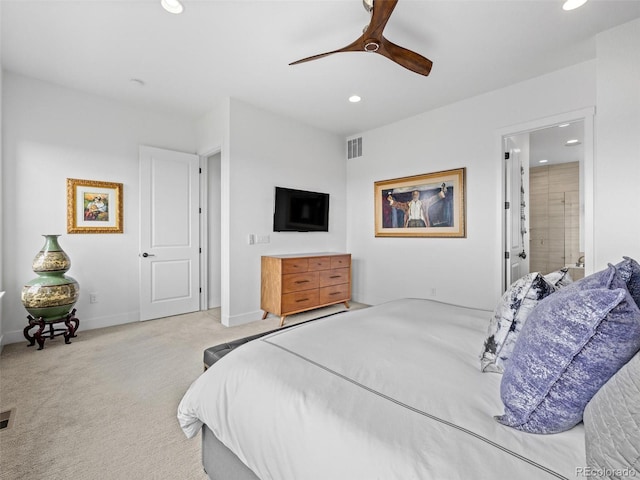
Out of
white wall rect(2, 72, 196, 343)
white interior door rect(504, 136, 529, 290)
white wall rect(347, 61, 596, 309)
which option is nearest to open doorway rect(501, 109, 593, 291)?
white interior door rect(504, 136, 529, 290)

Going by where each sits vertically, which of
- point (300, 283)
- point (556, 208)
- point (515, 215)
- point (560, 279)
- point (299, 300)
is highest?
point (556, 208)

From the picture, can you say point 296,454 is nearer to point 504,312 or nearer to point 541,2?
point 504,312

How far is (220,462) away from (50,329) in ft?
9.99

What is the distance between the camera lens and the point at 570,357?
75 centimetres

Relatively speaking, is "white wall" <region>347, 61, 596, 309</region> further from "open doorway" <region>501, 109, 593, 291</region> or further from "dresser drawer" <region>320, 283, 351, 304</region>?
"dresser drawer" <region>320, 283, 351, 304</region>

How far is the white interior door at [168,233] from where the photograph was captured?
4.02 metres

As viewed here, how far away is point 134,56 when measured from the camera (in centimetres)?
290

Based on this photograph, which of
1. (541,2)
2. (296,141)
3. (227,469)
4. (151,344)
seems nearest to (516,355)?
(227,469)

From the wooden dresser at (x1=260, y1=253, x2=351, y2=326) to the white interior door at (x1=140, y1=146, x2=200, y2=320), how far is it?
119 centimetres

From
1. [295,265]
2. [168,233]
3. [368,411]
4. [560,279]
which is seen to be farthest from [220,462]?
[168,233]

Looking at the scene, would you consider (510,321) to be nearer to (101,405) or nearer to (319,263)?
(101,405)

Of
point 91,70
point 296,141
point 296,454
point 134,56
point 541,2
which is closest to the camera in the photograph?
point 296,454

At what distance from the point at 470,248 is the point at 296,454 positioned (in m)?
3.55

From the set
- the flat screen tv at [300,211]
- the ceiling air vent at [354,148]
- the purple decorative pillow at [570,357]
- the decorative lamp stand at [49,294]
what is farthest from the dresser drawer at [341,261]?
the purple decorative pillow at [570,357]
